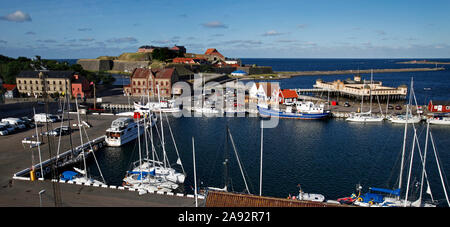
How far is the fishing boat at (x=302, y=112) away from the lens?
48.1 m

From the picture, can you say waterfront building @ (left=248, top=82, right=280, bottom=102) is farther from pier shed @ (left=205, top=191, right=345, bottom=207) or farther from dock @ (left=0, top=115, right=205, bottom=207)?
pier shed @ (left=205, top=191, right=345, bottom=207)

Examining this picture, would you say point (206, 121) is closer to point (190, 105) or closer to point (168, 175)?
point (190, 105)

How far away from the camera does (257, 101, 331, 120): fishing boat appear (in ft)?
158

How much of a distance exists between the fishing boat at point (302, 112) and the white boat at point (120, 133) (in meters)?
22.2

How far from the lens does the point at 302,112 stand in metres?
48.8

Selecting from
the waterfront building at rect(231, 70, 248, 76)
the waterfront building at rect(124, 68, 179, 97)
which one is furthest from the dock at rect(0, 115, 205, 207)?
the waterfront building at rect(231, 70, 248, 76)

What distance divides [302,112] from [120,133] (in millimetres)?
27804

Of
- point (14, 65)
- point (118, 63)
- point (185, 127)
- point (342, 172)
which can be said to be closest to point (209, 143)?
point (185, 127)

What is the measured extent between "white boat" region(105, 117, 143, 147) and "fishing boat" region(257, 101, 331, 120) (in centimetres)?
2222

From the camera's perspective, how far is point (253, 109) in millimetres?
53312

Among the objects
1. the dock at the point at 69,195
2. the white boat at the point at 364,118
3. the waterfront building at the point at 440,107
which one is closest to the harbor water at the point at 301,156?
the white boat at the point at 364,118

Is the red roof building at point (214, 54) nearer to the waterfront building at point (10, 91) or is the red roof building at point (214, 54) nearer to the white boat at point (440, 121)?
the waterfront building at point (10, 91)
